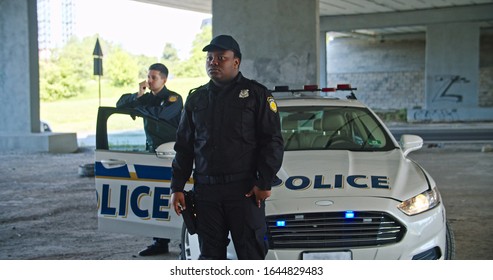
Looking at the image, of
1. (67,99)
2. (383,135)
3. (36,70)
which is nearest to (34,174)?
(36,70)

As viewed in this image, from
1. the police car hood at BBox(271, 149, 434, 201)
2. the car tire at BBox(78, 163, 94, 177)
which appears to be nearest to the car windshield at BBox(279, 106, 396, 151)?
the police car hood at BBox(271, 149, 434, 201)

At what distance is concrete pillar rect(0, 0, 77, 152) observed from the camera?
19281 millimetres

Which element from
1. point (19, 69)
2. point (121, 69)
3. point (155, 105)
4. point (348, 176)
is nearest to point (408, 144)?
point (348, 176)

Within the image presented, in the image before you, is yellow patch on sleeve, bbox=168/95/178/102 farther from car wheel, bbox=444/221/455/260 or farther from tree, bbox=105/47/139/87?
tree, bbox=105/47/139/87

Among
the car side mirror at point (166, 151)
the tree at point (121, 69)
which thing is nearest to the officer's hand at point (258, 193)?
the car side mirror at point (166, 151)

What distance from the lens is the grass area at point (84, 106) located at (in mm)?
39281

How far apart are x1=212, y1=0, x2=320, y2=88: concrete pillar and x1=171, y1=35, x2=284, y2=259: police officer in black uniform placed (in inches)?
453

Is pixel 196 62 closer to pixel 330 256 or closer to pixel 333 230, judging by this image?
pixel 333 230

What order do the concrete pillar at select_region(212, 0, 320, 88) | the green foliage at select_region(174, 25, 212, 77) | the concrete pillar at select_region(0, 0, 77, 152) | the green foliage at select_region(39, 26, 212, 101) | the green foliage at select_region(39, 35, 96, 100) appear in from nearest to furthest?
the concrete pillar at select_region(212, 0, 320, 88), the concrete pillar at select_region(0, 0, 77, 152), the green foliage at select_region(39, 35, 96, 100), the green foliage at select_region(39, 26, 212, 101), the green foliage at select_region(174, 25, 212, 77)

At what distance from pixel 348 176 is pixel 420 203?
0.54m

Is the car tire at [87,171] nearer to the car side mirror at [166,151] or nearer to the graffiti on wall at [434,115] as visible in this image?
the car side mirror at [166,151]

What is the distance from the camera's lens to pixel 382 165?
5.14 metres

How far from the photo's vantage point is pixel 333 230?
4.38 metres

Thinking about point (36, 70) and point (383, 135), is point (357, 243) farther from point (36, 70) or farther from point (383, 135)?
point (36, 70)
